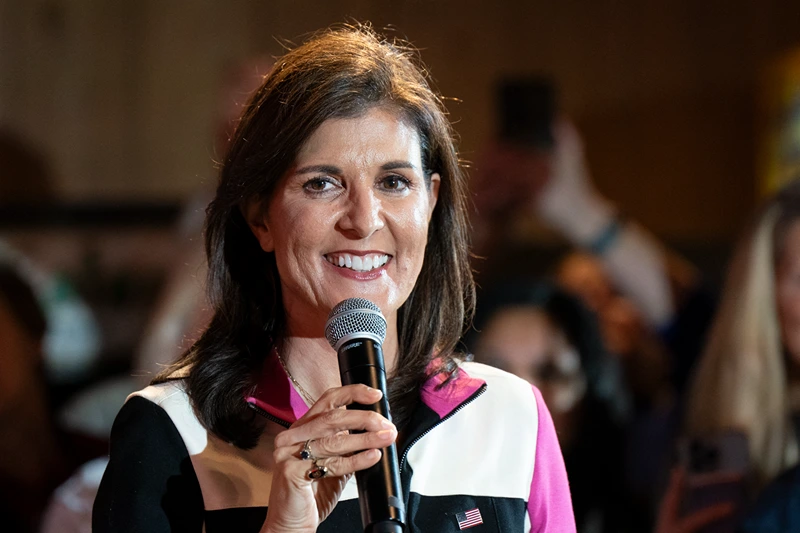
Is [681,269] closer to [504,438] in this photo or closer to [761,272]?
[761,272]

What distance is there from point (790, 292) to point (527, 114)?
139cm

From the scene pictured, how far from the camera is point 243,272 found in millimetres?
1583

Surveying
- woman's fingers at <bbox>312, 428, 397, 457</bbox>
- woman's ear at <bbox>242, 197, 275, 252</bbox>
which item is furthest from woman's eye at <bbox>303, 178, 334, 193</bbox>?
woman's fingers at <bbox>312, 428, 397, 457</bbox>

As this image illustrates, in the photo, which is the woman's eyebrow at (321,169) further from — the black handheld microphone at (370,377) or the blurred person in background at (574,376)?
the blurred person in background at (574,376)

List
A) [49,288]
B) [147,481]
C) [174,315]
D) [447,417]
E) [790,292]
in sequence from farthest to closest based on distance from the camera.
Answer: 1. [49,288]
2. [174,315]
3. [790,292]
4. [447,417]
5. [147,481]

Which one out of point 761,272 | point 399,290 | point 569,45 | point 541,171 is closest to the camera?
point 399,290

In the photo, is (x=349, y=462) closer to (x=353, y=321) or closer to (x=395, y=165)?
(x=353, y=321)

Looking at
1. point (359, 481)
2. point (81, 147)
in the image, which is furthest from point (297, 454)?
point (81, 147)

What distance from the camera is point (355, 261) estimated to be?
1375mm

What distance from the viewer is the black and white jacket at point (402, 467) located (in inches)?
53.2

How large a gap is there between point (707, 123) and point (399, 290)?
163 inches

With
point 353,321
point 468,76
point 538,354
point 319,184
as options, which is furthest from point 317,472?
point 468,76

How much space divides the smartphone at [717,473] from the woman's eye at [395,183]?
4.35 feet

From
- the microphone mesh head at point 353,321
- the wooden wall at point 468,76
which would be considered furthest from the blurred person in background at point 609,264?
the microphone mesh head at point 353,321
